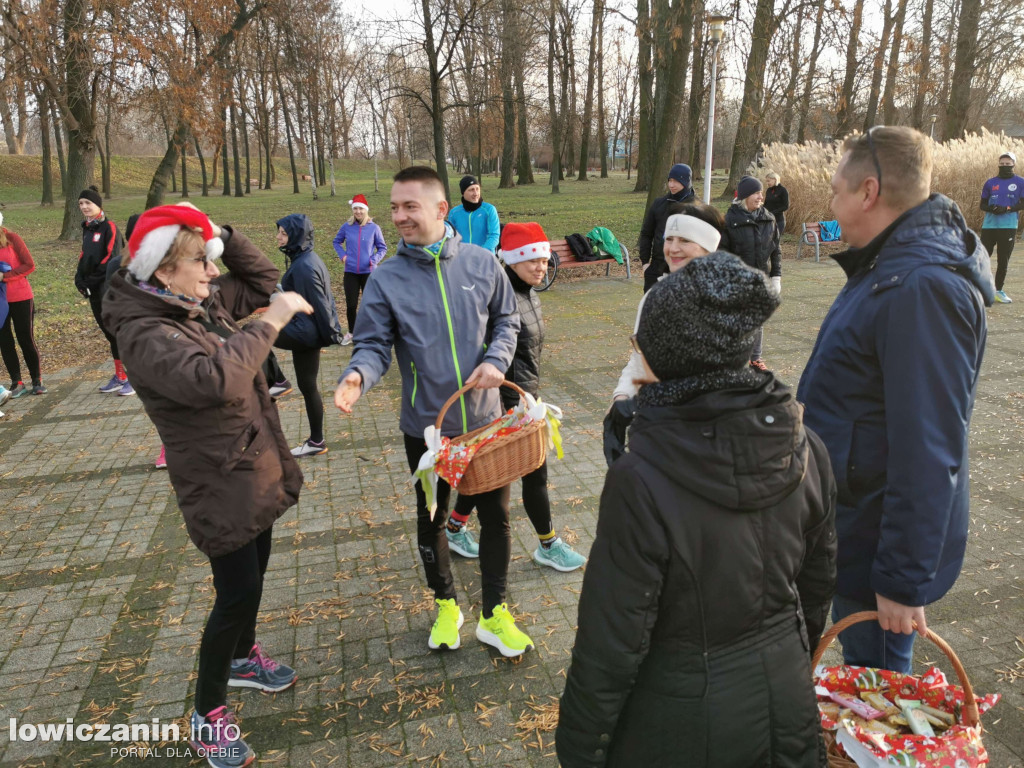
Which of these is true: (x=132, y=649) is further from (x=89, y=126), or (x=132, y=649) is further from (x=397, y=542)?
(x=89, y=126)

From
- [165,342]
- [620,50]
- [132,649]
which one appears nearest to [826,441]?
[165,342]

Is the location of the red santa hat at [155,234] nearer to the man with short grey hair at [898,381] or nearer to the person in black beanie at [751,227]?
the man with short grey hair at [898,381]

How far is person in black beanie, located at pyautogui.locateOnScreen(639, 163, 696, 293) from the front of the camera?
25.6ft

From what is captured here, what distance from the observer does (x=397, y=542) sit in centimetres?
442

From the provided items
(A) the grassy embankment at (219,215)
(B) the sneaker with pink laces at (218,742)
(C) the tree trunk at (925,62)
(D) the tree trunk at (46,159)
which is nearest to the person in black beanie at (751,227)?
(B) the sneaker with pink laces at (218,742)

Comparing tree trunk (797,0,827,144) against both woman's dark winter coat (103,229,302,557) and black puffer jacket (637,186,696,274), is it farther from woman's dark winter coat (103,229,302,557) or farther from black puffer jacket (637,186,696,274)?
woman's dark winter coat (103,229,302,557)

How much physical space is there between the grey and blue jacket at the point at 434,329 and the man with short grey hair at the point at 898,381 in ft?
4.84

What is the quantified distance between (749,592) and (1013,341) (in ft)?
30.0

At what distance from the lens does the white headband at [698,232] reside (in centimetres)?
381

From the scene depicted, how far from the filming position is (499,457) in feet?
9.85

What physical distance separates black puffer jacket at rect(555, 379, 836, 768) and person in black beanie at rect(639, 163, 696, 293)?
6314mm

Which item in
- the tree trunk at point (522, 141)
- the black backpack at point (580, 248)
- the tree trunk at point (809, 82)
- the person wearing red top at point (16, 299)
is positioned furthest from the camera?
the tree trunk at point (522, 141)

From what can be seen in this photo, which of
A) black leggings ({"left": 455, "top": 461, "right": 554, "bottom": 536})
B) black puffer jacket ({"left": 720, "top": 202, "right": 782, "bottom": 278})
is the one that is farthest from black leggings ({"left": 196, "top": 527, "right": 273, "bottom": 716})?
black puffer jacket ({"left": 720, "top": 202, "right": 782, "bottom": 278})

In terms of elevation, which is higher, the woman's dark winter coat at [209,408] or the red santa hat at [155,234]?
the red santa hat at [155,234]
